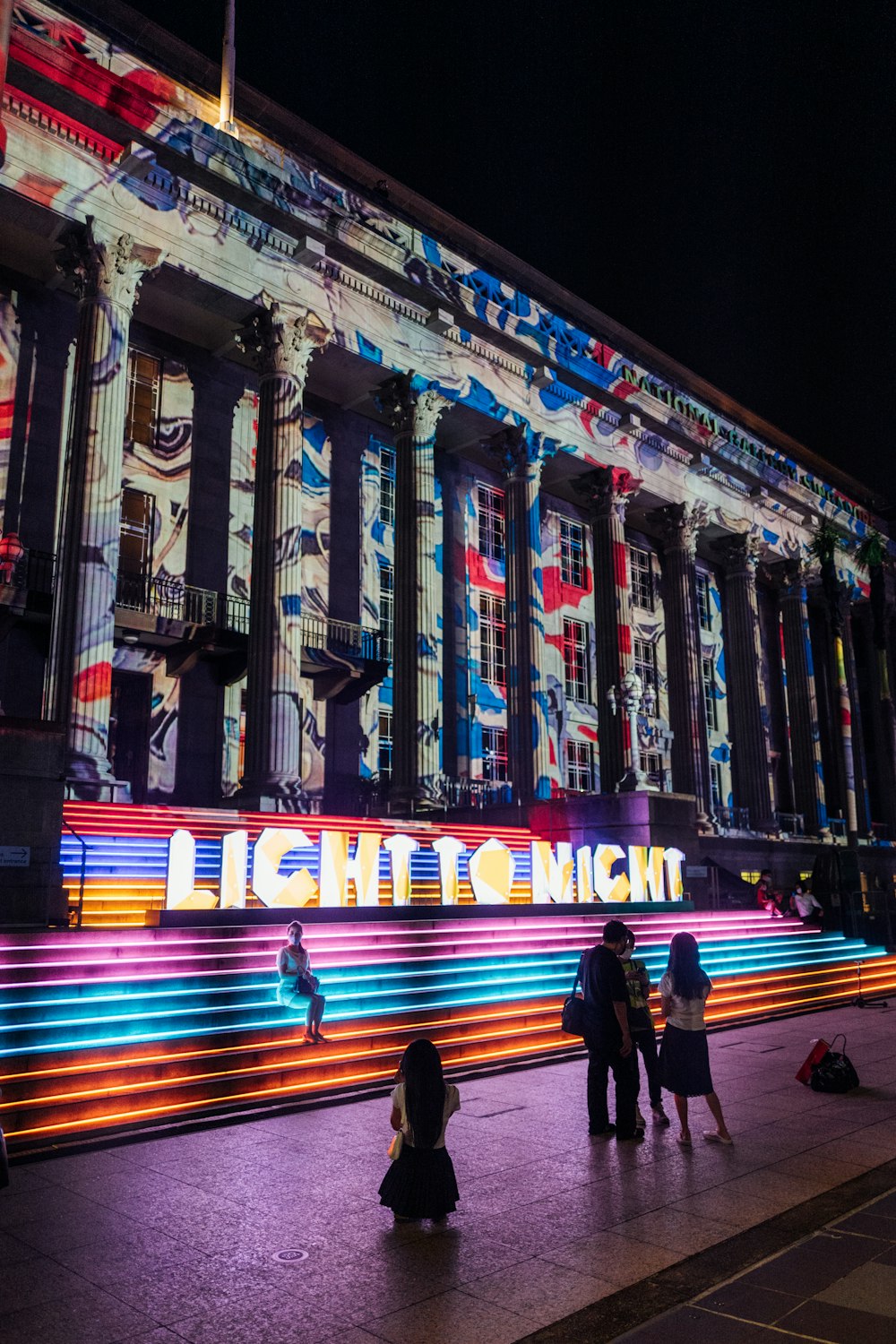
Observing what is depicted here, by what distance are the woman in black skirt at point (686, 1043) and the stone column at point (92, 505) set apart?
1625cm

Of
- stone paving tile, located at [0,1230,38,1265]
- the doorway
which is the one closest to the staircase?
stone paving tile, located at [0,1230,38,1265]

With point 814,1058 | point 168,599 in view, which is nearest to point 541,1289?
point 814,1058

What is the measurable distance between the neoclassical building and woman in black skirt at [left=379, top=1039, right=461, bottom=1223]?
10620 millimetres

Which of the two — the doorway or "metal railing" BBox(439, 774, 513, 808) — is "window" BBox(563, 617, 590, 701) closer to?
"metal railing" BBox(439, 774, 513, 808)

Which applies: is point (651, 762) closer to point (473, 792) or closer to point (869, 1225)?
point (473, 792)

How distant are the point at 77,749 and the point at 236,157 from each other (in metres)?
17.2

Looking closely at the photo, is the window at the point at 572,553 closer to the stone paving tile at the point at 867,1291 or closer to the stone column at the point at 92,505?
the stone column at the point at 92,505

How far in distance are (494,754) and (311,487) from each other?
12488 millimetres

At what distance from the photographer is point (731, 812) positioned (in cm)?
4800

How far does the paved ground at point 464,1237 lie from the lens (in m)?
5.70

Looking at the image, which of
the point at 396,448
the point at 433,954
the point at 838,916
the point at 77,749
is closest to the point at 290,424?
the point at 396,448

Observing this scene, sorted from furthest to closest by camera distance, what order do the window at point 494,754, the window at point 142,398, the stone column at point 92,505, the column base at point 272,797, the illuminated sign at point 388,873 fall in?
1. the window at point 494,754
2. the window at point 142,398
3. the column base at point 272,797
4. the stone column at point 92,505
5. the illuminated sign at point 388,873

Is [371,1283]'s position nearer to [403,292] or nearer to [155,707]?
[155,707]

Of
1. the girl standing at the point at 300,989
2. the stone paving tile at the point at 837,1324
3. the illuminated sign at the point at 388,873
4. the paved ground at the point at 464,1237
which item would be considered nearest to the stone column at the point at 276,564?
the illuminated sign at the point at 388,873
